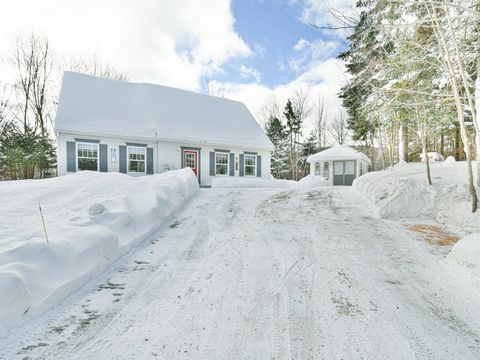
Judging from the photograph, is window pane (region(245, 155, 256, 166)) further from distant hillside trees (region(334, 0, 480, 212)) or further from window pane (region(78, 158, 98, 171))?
window pane (region(78, 158, 98, 171))

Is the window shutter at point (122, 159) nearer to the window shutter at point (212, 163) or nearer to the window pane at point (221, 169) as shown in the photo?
the window shutter at point (212, 163)

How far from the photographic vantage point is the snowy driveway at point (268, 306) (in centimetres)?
174

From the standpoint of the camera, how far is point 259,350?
67.3 inches

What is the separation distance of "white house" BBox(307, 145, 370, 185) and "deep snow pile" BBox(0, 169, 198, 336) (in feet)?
47.3

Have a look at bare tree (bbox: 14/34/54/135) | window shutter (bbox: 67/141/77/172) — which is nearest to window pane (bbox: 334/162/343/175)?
window shutter (bbox: 67/141/77/172)

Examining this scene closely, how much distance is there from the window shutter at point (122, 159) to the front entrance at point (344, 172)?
581 inches

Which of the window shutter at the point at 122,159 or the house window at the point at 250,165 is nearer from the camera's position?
the window shutter at the point at 122,159

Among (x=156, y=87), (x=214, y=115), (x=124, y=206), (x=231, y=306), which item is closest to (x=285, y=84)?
(x=214, y=115)

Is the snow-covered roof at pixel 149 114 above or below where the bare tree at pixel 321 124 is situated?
below

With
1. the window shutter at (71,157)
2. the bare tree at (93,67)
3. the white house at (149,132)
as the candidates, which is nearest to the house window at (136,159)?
the white house at (149,132)

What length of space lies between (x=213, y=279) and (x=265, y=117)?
92.9 feet

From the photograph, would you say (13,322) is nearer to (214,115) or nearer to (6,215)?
(6,215)

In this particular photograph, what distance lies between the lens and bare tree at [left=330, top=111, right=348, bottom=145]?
94.8 ft

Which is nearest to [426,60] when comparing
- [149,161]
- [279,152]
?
[149,161]
